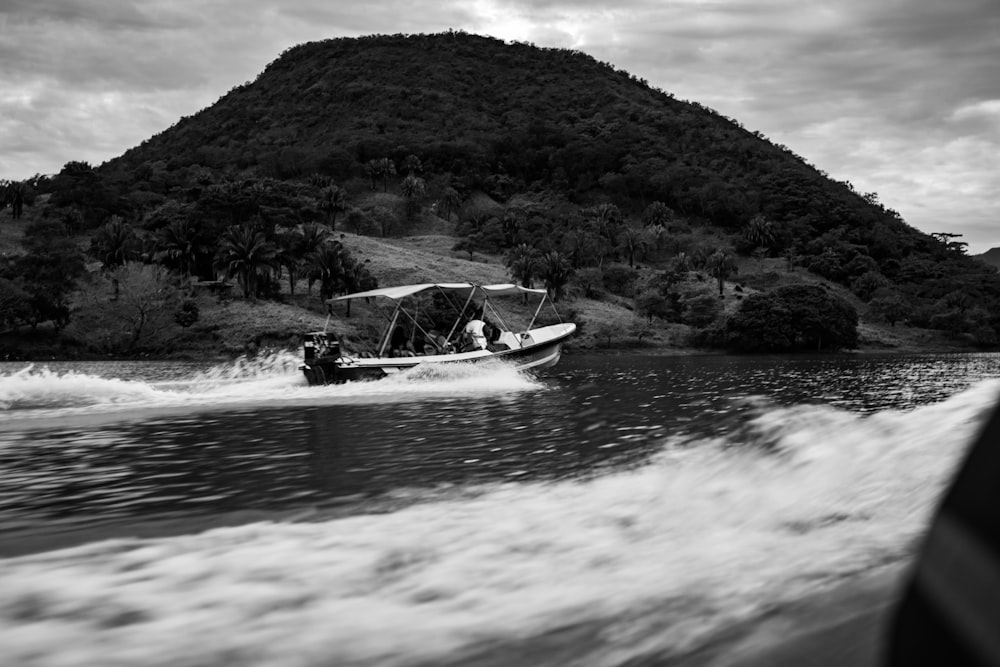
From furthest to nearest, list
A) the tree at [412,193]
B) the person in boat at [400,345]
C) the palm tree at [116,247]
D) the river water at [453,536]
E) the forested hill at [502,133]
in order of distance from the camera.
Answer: the forested hill at [502,133]
the tree at [412,193]
the palm tree at [116,247]
the person in boat at [400,345]
the river water at [453,536]

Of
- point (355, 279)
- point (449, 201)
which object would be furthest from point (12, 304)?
point (449, 201)

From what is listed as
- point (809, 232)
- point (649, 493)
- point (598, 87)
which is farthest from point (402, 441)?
point (598, 87)

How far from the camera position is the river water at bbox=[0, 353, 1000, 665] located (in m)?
3.34

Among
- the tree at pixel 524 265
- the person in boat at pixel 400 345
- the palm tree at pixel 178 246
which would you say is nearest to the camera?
the person in boat at pixel 400 345

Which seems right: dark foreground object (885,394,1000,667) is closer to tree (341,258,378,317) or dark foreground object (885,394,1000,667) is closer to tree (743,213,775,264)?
tree (341,258,378,317)

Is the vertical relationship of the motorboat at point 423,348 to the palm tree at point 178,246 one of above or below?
below

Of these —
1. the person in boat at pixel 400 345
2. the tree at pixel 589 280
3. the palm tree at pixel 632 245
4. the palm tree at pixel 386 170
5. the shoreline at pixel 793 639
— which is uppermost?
the palm tree at pixel 386 170

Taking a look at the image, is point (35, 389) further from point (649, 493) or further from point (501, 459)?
point (649, 493)

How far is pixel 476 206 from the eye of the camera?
124438mm

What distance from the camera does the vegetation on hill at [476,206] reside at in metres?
67.9

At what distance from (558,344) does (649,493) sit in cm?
2251

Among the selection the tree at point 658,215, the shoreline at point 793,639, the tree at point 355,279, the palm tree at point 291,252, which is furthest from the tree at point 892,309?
the shoreline at point 793,639

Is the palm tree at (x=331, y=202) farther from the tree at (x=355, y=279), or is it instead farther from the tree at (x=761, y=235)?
the tree at (x=761, y=235)

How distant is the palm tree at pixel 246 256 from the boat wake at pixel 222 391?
40472mm
